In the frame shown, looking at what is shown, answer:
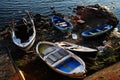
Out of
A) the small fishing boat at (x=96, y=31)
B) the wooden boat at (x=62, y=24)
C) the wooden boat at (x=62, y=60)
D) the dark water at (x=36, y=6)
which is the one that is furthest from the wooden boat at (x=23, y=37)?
the dark water at (x=36, y=6)

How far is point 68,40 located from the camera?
1123 inches

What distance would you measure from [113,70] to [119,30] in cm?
1347

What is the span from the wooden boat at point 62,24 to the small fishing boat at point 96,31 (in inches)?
76.9

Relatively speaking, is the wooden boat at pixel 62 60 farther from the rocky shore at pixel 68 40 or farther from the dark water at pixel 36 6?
the dark water at pixel 36 6

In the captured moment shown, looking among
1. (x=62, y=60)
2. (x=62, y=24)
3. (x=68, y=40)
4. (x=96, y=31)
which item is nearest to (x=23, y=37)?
(x=68, y=40)

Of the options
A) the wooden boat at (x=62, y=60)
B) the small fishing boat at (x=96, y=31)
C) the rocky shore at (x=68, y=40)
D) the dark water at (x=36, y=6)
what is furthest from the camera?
the dark water at (x=36, y=6)

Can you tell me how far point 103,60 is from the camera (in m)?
23.9

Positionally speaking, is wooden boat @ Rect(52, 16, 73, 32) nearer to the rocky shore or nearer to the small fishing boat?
the rocky shore

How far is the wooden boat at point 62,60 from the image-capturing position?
796 inches

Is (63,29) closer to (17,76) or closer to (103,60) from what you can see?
(103,60)

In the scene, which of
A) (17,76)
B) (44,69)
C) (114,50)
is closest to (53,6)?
(114,50)

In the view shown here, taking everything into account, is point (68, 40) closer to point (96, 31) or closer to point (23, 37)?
point (96, 31)

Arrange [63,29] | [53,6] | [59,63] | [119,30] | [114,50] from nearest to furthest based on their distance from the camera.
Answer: [59,63] → [114,50] → [63,29] → [119,30] → [53,6]

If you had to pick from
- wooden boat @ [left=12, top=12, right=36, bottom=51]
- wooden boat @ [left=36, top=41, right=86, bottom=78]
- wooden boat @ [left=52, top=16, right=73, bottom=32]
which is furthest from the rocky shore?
wooden boat @ [left=12, top=12, right=36, bottom=51]
